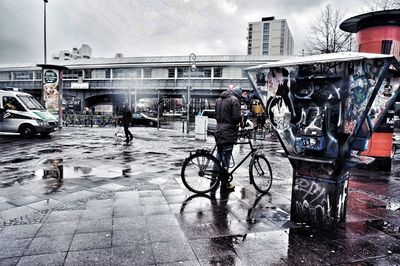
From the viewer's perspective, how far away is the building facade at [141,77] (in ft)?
133

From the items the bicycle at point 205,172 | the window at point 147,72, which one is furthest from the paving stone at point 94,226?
the window at point 147,72

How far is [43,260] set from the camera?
290 cm

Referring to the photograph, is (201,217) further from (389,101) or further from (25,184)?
(25,184)

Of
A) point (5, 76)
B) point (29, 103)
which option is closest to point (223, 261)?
point (29, 103)

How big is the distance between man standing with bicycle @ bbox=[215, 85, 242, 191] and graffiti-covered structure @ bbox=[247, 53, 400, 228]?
115 centimetres

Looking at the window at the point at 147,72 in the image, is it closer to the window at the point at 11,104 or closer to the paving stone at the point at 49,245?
the window at the point at 11,104

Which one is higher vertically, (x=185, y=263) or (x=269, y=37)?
(x=269, y=37)

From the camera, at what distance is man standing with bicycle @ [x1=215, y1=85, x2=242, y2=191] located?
543cm

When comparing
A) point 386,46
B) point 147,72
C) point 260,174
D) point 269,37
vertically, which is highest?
point 269,37

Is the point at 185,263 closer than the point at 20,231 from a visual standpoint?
Yes

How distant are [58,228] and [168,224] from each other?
141 centimetres

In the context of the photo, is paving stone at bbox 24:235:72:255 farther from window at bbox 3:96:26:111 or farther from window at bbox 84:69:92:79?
window at bbox 84:69:92:79

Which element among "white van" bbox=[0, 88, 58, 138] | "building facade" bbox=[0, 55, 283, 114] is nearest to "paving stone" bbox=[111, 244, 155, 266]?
"white van" bbox=[0, 88, 58, 138]

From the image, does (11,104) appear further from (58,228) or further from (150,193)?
(58,228)
